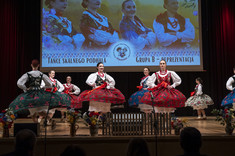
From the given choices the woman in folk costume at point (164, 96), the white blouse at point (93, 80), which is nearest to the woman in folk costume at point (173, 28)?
the woman in folk costume at point (164, 96)

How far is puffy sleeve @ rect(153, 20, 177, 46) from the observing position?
356 inches

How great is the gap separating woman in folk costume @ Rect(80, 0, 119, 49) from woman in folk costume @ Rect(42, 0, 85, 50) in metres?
0.25

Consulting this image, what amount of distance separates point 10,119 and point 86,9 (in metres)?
5.55

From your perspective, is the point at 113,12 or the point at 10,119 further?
the point at 113,12

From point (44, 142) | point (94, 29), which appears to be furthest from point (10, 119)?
point (94, 29)

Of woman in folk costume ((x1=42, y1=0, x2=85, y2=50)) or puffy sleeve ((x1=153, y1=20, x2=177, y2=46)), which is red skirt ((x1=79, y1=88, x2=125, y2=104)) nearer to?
woman in folk costume ((x1=42, y1=0, x2=85, y2=50))

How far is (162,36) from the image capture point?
9.06 meters

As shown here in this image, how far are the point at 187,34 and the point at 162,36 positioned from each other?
0.81m

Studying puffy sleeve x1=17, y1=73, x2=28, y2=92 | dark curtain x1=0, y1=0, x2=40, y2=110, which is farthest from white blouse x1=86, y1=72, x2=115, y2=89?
dark curtain x1=0, y1=0, x2=40, y2=110

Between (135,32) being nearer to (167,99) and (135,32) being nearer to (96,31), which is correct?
(96,31)

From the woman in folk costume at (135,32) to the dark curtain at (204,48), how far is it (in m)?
1.25

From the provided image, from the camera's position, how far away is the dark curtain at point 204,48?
9.49 m

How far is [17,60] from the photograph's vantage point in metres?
9.50

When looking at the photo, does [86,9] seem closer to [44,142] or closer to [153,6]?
[153,6]
